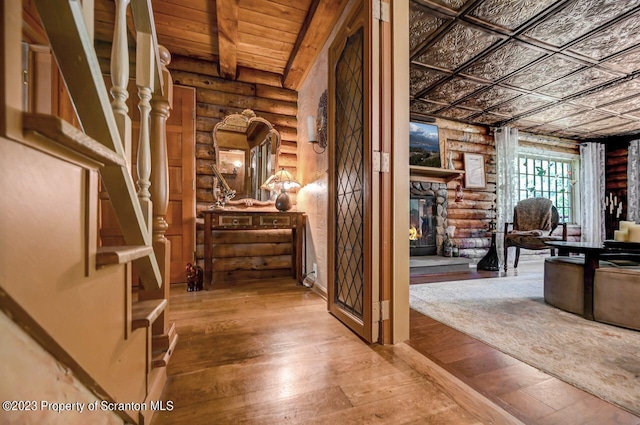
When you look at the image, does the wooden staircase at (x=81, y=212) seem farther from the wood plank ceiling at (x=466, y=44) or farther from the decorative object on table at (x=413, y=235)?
the decorative object on table at (x=413, y=235)

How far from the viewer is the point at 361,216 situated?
178 cm

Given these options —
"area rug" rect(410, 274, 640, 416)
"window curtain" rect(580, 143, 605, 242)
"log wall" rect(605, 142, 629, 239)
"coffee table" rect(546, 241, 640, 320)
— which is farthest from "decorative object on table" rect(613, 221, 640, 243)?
"log wall" rect(605, 142, 629, 239)

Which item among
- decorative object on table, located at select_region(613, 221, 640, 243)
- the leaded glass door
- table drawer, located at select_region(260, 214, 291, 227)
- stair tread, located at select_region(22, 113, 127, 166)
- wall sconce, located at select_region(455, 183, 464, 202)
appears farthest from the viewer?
wall sconce, located at select_region(455, 183, 464, 202)

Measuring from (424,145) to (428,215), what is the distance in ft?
3.96

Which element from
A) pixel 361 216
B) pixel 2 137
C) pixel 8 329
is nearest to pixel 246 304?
pixel 361 216

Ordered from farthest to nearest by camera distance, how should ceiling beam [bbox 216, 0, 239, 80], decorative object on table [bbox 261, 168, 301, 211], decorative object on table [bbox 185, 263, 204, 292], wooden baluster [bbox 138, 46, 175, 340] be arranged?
decorative object on table [bbox 261, 168, 301, 211] < decorative object on table [bbox 185, 263, 204, 292] < ceiling beam [bbox 216, 0, 239, 80] < wooden baluster [bbox 138, 46, 175, 340]

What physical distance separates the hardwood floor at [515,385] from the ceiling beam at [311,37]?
105 inches

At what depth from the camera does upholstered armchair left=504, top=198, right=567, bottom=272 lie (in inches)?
143

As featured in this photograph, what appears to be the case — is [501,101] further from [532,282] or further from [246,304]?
[246,304]

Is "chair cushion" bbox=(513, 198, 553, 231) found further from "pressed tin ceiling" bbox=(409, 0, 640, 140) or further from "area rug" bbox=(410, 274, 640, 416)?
"area rug" bbox=(410, 274, 640, 416)

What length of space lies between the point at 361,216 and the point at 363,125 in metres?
0.61

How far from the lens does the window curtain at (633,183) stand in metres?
5.25

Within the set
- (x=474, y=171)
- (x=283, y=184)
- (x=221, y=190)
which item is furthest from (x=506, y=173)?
(x=221, y=190)

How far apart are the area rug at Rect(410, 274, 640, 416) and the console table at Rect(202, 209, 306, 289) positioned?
4.62 feet
